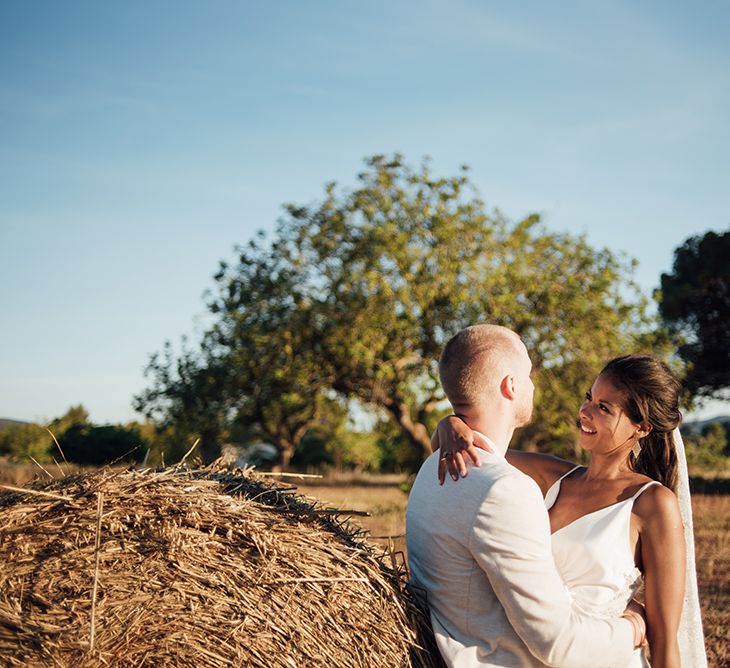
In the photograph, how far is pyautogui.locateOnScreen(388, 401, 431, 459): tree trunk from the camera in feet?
67.9

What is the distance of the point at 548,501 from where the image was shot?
161 inches

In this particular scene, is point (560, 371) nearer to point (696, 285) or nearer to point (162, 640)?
point (696, 285)

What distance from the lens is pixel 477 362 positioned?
10.4 feet

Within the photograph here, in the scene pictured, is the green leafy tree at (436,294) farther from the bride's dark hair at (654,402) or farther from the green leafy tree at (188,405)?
the bride's dark hair at (654,402)

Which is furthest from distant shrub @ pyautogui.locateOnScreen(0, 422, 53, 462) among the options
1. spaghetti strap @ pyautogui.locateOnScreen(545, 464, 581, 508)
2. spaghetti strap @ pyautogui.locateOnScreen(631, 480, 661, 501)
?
spaghetti strap @ pyautogui.locateOnScreen(631, 480, 661, 501)

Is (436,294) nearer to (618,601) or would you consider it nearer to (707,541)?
(707,541)

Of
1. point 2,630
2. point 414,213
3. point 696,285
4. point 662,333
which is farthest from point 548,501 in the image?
point 696,285

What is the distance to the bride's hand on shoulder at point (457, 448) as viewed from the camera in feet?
10.0

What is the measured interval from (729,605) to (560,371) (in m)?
13.2

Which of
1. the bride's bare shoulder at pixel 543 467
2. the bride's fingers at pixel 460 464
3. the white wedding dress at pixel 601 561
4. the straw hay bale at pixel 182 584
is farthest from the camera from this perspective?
the bride's bare shoulder at pixel 543 467

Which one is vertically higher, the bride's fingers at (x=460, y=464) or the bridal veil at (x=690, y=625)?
the bride's fingers at (x=460, y=464)

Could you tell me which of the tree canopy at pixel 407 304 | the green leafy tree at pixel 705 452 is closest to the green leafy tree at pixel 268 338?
the tree canopy at pixel 407 304

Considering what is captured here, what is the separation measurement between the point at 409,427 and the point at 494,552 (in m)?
18.3

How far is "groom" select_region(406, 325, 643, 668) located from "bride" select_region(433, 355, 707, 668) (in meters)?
0.13
